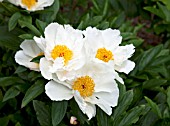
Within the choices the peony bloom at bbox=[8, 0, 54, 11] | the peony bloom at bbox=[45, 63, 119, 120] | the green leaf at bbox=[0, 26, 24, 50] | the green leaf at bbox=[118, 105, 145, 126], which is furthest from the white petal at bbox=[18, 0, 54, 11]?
the green leaf at bbox=[118, 105, 145, 126]

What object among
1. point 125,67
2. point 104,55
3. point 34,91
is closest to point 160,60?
point 125,67

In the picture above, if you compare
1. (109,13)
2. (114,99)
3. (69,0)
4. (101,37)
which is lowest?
(109,13)

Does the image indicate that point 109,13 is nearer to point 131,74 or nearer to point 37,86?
point 131,74

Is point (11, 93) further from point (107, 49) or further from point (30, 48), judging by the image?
point (107, 49)

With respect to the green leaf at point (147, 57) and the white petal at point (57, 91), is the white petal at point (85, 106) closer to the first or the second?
the white petal at point (57, 91)

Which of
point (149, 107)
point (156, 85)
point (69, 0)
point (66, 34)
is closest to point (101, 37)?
point (66, 34)
